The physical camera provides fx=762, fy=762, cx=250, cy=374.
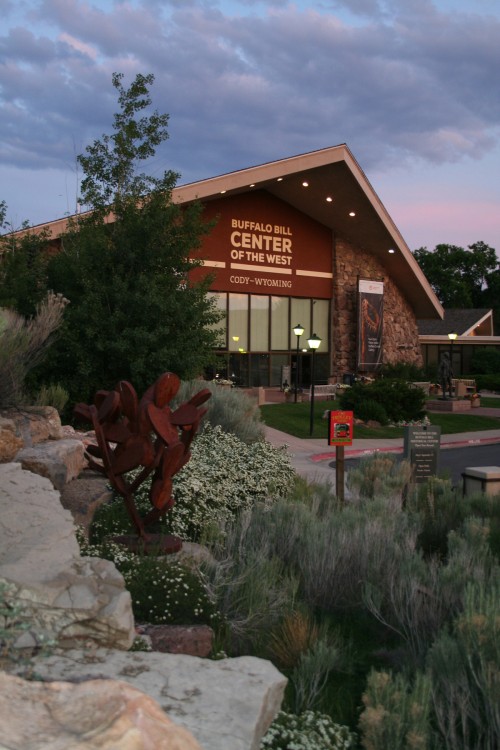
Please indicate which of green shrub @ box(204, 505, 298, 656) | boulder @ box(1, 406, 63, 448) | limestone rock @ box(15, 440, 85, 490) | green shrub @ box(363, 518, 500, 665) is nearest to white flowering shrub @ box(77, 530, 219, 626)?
green shrub @ box(204, 505, 298, 656)

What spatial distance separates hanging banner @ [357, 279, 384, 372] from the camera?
3856 cm

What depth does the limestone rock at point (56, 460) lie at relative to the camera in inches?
314

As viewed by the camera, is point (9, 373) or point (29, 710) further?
point (9, 373)

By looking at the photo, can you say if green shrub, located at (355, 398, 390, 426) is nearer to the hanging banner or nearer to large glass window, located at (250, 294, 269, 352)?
large glass window, located at (250, 294, 269, 352)

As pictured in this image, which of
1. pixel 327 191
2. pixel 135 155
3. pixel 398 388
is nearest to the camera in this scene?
pixel 135 155

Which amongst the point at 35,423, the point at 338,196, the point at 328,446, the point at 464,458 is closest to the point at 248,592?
the point at 35,423

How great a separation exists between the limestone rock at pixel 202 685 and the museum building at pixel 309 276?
29.6 m

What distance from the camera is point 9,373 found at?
414 inches

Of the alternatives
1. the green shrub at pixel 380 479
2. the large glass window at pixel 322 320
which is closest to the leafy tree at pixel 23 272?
the green shrub at pixel 380 479

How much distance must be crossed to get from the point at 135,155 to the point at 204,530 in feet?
43.0

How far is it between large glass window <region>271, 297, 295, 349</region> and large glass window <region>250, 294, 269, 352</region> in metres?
0.44

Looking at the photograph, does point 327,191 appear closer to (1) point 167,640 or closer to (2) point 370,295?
(2) point 370,295

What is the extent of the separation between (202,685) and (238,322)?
109 feet

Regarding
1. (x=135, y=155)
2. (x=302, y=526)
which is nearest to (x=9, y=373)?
(x=302, y=526)
